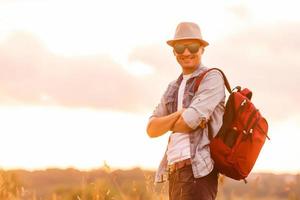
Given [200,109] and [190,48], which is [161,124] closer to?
[200,109]

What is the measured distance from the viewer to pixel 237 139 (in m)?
5.61

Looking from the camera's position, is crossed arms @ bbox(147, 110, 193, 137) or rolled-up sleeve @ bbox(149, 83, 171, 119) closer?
crossed arms @ bbox(147, 110, 193, 137)

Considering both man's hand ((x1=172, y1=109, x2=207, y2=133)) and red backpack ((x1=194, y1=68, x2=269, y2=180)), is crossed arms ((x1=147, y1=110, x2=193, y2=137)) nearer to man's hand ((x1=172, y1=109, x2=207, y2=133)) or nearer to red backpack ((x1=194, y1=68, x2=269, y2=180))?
man's hand ((x1=172, y1=109, x2=207, y2=133))

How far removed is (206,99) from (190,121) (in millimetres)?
212

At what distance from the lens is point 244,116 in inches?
222

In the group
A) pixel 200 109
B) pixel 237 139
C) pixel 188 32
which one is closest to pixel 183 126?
pixel 200 109

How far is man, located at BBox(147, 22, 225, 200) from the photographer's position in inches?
217

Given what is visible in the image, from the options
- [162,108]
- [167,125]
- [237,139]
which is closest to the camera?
[237,139]

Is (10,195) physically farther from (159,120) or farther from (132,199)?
(159,120)

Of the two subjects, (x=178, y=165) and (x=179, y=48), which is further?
(x=179, y=48)

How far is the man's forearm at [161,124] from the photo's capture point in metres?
5.68

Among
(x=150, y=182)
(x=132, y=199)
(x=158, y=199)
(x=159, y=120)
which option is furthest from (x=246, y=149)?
(x=132, y=199)

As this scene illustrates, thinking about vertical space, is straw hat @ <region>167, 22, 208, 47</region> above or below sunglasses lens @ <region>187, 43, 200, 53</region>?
above

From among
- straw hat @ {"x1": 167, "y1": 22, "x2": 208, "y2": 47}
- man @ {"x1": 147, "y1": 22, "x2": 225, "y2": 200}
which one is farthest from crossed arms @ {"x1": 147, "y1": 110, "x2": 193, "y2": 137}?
straw hat @ {"x1": 167, "y1": 22, "x2": 208, "y2": 47}
